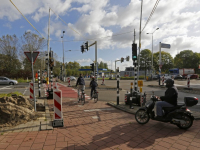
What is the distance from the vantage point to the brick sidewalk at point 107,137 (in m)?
3.04

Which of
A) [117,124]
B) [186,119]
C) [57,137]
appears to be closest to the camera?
[57,137]

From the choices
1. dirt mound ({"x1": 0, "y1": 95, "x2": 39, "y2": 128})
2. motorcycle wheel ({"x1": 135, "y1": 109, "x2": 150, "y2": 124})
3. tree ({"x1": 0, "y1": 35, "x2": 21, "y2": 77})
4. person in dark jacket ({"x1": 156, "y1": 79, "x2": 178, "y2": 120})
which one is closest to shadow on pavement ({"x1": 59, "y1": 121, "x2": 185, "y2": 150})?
motorcycle wheel ({"x1": 135, "y1": 109, "x2": 150, "y2": 124})

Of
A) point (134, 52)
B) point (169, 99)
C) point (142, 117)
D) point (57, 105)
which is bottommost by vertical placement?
point (142, 117)

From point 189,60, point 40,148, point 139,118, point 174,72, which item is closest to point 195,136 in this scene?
point 139,118

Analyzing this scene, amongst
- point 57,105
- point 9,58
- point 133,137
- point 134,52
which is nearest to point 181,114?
point 133,137

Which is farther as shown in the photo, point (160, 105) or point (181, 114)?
point (160, 105)

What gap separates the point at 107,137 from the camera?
352cm

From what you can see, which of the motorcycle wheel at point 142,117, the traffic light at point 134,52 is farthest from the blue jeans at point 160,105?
the traffic light at point 134,52

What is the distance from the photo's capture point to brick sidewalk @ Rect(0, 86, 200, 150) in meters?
3.04

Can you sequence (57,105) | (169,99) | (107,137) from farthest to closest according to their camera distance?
(57,105) → (169,99) → (107,137)

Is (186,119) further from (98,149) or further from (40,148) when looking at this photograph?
(40,148)

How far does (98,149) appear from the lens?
2943 millimetres

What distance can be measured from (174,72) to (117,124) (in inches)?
1951

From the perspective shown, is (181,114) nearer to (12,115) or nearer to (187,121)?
(187,121)
